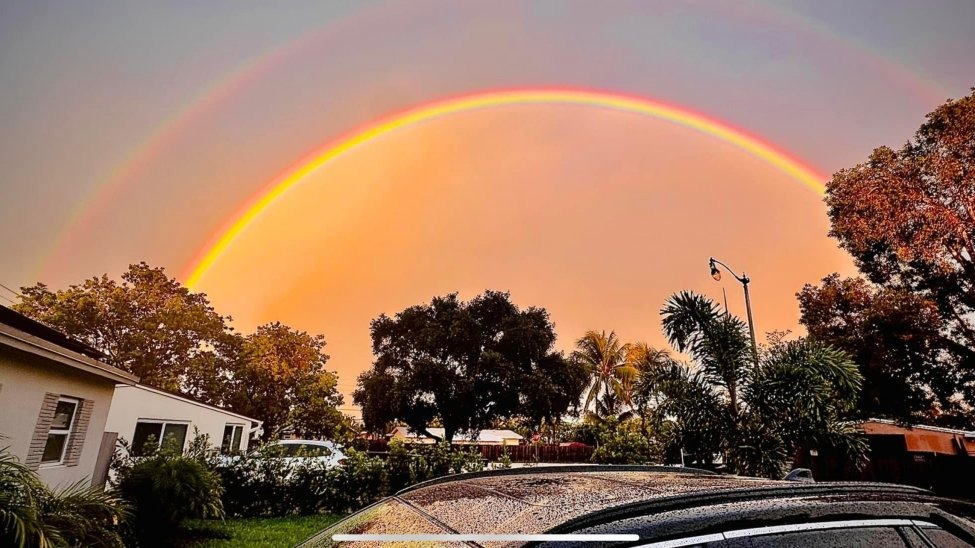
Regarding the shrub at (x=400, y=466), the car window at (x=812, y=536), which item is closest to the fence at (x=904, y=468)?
the shrub at (x=400, y=466)

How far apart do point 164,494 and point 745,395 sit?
432 inches

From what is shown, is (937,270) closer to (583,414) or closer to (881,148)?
(881,148)

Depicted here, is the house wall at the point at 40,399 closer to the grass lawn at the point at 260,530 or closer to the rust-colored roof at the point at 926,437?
the grass lawn at the point at 260,530

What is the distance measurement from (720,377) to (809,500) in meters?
10.1

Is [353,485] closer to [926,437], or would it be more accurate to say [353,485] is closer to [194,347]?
[926,437]

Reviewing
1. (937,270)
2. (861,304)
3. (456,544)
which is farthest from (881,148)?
(456,544)

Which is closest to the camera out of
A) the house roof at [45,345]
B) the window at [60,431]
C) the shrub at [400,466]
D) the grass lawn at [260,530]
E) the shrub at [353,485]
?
the house roof at [45,345]

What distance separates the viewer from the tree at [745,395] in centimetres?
963

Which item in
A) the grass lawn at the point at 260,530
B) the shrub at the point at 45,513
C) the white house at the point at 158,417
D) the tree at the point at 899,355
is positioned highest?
the tree at the point at 899,355

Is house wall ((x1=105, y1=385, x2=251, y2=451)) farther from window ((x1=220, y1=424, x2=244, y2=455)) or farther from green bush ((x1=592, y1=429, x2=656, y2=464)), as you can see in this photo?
green bush ((x1=592, y1=429, x2=656, y2=464))

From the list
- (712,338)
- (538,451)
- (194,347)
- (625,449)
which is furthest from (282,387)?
(712,338)

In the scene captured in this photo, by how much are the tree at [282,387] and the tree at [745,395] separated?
1192 inches

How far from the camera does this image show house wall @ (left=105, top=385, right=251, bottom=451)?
1453 centimetres

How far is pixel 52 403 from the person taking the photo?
32.4 feet
